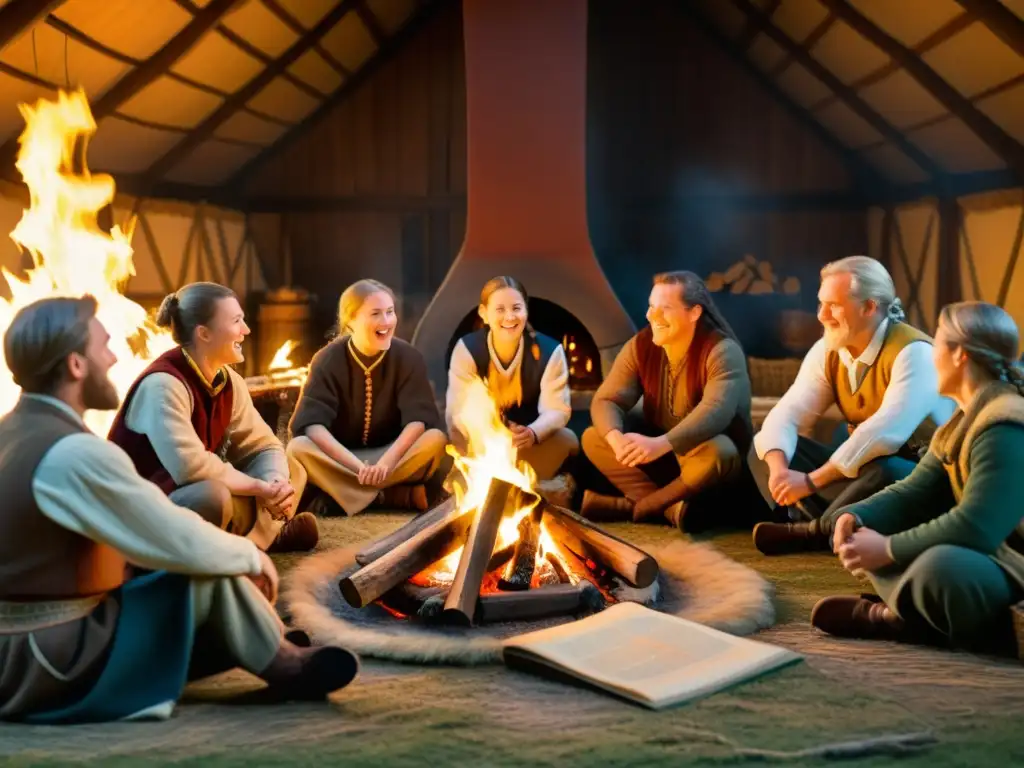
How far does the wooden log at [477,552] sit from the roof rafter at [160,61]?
5.07 m

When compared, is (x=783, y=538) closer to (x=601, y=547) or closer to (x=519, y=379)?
(x=601, y=547)

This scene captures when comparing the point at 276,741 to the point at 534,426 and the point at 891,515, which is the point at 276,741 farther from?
the point at 534,426

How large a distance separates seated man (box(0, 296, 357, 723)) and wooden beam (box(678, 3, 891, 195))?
28.0 ft

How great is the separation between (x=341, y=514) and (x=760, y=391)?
16.6 feet

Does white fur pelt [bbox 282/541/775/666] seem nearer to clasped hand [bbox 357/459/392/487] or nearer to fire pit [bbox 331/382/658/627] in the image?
fire pit [bbox 331/382/658/627]

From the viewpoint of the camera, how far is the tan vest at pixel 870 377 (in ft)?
12.8

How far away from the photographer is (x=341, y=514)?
5000 millimetres

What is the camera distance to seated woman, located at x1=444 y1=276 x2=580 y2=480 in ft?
16.5

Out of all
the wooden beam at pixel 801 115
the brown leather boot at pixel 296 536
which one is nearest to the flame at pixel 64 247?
the brown leather boot at pixel 296 536

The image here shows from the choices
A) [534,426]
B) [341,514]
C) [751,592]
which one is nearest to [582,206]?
[534,426]

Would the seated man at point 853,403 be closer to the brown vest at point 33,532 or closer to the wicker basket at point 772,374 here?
the brown vest at point 33,532

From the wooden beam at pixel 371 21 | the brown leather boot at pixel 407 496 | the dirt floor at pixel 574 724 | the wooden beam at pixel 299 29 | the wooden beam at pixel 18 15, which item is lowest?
the dirt floor at pixel 574 724

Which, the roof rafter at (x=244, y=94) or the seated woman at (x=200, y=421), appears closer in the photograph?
the seated woman at (x=200, y=421)

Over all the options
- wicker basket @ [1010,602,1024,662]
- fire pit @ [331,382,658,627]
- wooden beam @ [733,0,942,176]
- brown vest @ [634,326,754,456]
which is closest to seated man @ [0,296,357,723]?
fire pit @ [331,382,658,627]
